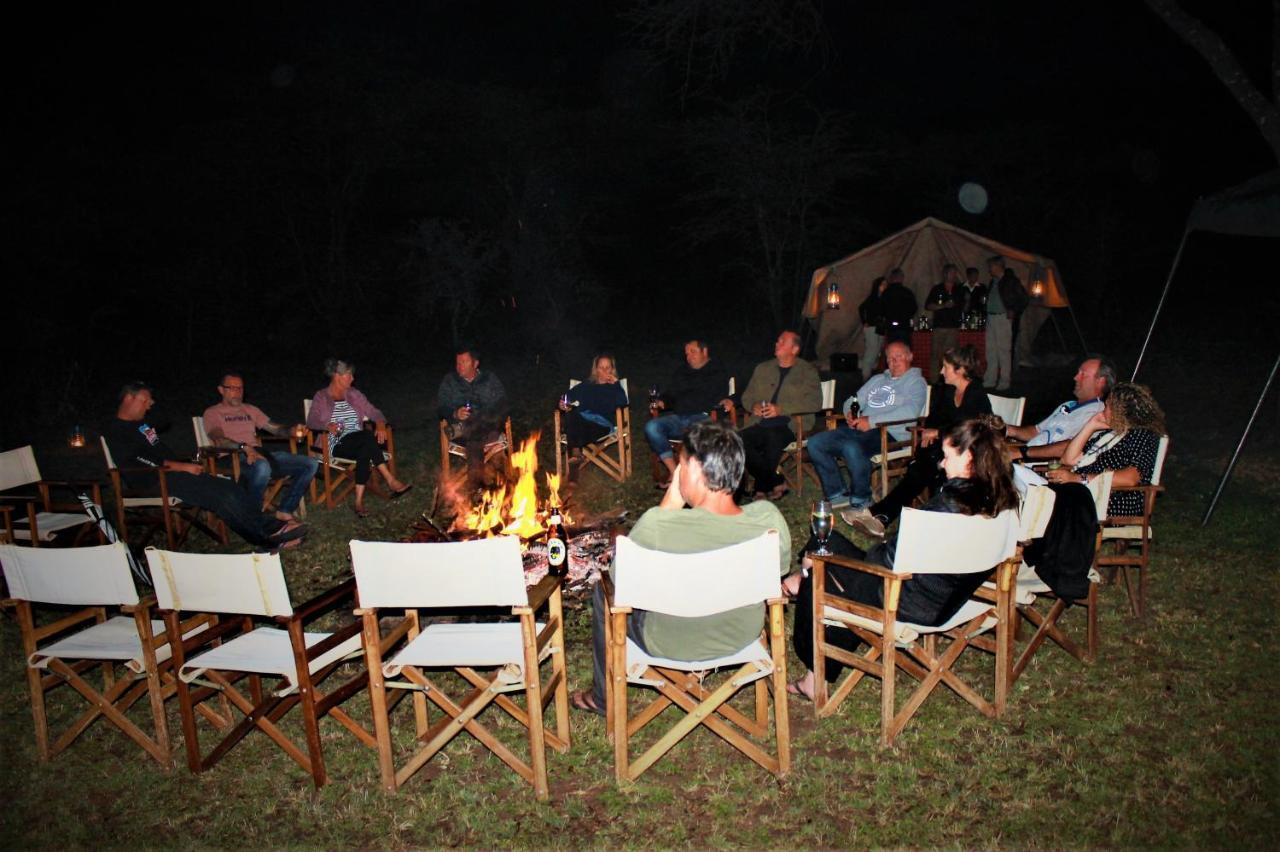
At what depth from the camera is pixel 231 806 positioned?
3.02m

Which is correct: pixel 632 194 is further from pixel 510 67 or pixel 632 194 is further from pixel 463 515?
pixel 463 515

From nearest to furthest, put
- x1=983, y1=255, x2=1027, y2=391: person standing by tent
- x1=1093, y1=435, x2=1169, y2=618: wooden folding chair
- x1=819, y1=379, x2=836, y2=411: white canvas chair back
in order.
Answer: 1. x1=1093, y1=435, x2=1169, y2=618: wooden folding chair
2. x1=819, y1=379, x2=836, y2=411: white canvas chair back
3. x1=983, y1=255, x2=1027, y2=391: person standing by tent

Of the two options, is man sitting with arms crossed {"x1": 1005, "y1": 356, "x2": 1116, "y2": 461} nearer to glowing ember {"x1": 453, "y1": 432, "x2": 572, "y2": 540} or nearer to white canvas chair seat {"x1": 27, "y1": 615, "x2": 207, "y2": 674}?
glowing ember {"x1": 453, "y1": 432, "x2": 572, "y2": 540}

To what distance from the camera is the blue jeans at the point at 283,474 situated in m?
5.96

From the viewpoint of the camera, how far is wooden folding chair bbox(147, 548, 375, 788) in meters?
2.93

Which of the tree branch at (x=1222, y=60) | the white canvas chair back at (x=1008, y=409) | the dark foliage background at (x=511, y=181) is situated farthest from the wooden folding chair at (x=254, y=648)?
the dark foliage background at (x=511, y=181)

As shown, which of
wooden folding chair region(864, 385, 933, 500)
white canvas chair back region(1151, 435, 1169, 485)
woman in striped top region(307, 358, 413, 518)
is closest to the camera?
white canvas chair back region(1151, 435, 1169, 485)

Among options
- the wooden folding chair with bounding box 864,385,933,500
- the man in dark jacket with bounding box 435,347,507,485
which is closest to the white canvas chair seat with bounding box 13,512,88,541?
the man in dark jacket with bounding box 435,347,507,485

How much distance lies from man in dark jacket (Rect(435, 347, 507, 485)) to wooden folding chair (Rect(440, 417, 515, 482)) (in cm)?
3

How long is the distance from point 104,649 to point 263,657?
0.64 meters

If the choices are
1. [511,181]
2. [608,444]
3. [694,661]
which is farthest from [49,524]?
[511,181]

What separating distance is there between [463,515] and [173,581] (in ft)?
7.66

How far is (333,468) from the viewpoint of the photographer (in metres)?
6.87

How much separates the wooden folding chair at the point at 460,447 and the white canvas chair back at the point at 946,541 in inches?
162
